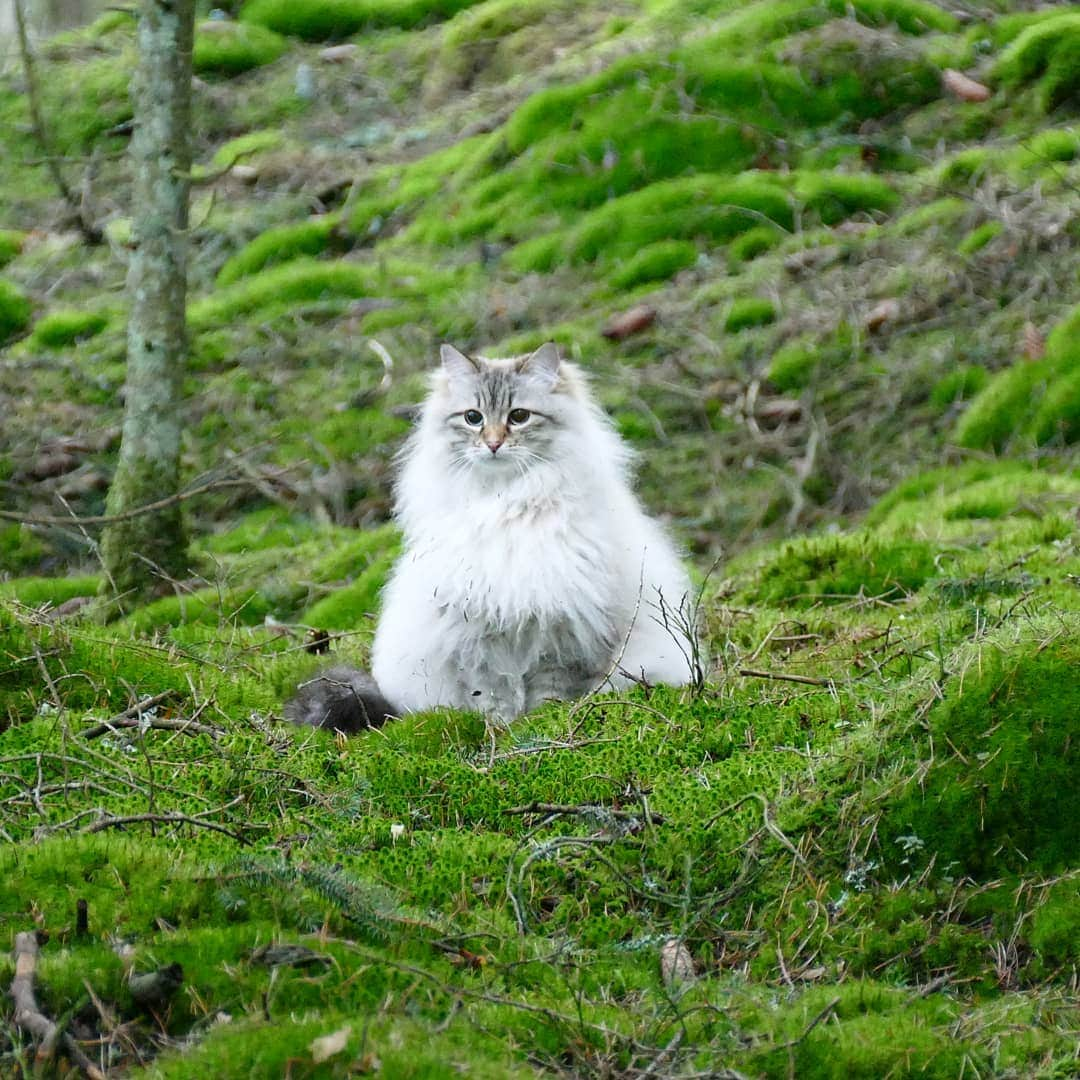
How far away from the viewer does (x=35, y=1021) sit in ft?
11.9

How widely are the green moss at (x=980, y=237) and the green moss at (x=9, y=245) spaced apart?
39.7ft

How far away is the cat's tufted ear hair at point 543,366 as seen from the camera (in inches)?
301

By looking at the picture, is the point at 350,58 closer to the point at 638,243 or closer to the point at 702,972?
the point at 638,243

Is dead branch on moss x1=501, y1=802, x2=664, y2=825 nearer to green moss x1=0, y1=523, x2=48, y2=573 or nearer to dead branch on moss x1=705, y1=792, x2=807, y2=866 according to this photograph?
dead branch on moss x1=705, y1=792, x2=807, y2=866

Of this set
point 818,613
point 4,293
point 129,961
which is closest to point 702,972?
point 129,961

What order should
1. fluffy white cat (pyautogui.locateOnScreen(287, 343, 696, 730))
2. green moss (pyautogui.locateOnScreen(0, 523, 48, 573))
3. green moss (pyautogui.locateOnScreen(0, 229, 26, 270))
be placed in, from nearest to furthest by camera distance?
fluffy white cat (pyautogui.locateOnScreen(287, 343, 696, 730)) < green moss (pyautogui.locateOnScreen(0, 523, 48, 573)) < green moss (pyautogui.locateOnScreen(0, 229, 26, 270))

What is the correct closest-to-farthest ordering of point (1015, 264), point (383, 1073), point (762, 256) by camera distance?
point (383, 1073) < point (1015, 264) < point (762, 256)

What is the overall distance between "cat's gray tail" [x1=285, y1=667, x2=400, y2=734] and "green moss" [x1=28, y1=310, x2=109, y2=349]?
10089 millimetres

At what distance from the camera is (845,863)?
16.4 feet

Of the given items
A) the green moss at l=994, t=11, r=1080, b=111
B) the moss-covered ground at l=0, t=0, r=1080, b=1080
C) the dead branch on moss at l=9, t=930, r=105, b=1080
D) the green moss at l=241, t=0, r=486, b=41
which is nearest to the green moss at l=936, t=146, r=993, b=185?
the moss-covered ground at l=0, t=0, r=1080, b=1080

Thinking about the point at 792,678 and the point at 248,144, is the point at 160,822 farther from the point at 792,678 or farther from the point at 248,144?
the point at 248,144

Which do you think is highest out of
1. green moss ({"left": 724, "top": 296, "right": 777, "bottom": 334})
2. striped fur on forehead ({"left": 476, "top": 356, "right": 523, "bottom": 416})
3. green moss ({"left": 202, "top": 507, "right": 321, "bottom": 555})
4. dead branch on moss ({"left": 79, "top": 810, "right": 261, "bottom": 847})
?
striped fur on forehead ({"left": 476, "top": 356, "right": 523, "bottom": 416})

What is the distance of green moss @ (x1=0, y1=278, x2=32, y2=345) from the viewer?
16.4m

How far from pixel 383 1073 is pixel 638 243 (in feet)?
44.6
